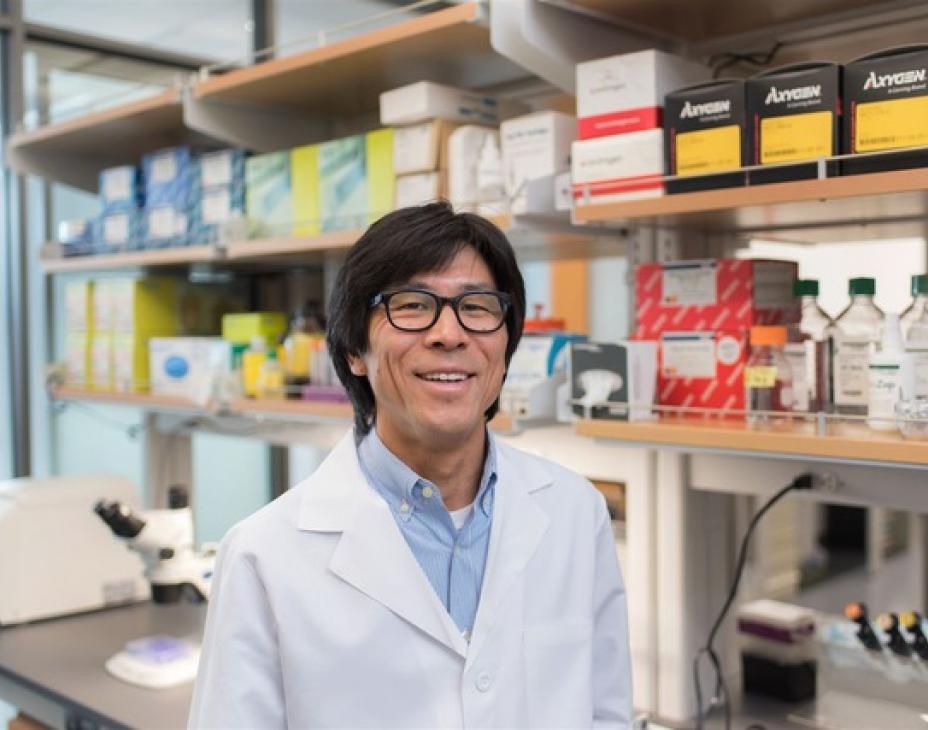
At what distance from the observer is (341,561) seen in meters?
1.32

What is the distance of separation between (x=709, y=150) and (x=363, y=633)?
0.90 m

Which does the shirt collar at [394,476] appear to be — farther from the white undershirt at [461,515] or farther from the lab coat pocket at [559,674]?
the lab coat pocket at [559,674]

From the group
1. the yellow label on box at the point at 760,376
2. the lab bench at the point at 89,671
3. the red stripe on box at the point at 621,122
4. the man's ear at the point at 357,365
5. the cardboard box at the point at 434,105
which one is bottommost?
the lab bench at the point at 89,671

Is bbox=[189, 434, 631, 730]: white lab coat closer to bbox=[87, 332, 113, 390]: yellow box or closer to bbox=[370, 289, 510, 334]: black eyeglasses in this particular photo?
bbox=[370, 289, 510, 334]: black eyeglasses

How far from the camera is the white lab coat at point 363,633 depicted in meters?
1.29

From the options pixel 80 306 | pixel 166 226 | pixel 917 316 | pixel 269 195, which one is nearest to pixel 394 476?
pixel 917 316

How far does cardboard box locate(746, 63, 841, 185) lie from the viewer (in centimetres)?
146

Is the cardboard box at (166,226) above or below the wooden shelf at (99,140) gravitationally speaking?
below

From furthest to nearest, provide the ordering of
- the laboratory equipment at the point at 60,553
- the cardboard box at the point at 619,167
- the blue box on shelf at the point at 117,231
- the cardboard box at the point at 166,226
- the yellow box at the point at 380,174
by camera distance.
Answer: the blue box on shelf at the point at 117,231 → the cardboard box at the point at 166,226 → the laboratory equipment at the point at 60,553 → the yellow box at the point at 380,174 → the cardboard box at the point at 619,167

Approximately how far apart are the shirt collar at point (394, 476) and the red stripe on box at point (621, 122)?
63 cm

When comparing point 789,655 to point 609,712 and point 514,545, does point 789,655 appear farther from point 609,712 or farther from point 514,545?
point 514,545

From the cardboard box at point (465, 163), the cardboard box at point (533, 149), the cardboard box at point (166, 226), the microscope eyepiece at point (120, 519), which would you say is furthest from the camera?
the cardboard box at point (166, 226)

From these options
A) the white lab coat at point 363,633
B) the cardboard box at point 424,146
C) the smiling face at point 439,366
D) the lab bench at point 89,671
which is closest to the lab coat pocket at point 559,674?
the white lab coat at point 363,633

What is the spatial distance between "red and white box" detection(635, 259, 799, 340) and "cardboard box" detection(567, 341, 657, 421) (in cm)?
8
